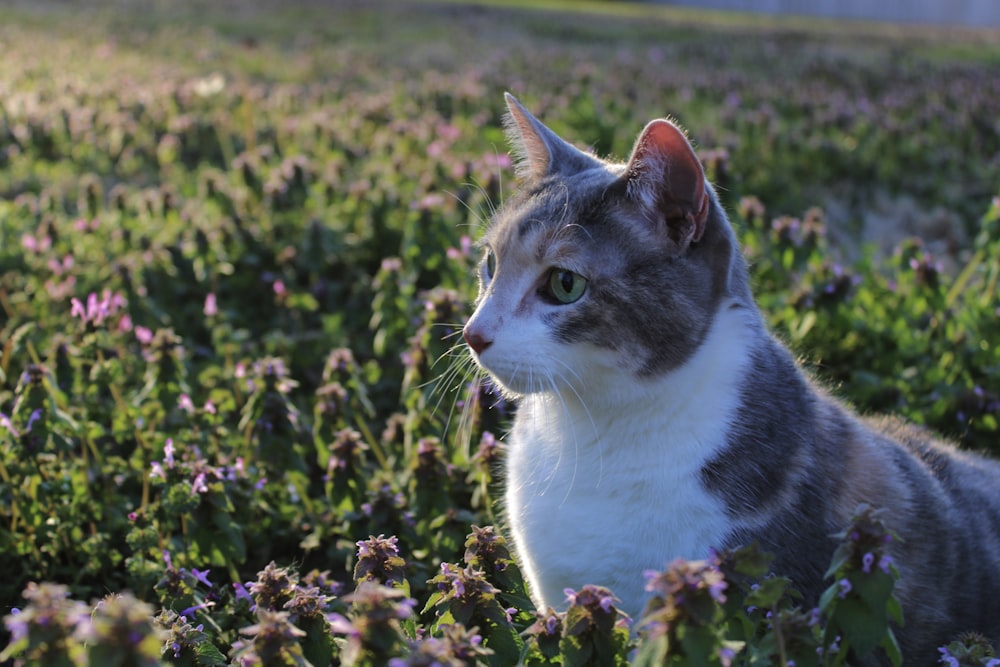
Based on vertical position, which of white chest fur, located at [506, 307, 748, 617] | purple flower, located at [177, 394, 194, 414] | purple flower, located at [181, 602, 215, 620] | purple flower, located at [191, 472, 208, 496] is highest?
white chest fur, located at [506, 307, 748, 617]

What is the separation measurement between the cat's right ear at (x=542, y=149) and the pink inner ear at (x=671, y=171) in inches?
22.0

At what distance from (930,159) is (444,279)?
5.37 metres

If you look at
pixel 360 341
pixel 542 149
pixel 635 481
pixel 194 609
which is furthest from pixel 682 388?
pixel 360 341

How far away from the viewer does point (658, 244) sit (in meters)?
2.69

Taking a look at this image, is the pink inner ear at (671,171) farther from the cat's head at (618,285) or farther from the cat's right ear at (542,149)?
the cat's right ear at (542,149)

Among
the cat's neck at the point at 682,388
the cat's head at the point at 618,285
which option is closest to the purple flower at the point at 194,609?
the cat's head at the point at 618,285

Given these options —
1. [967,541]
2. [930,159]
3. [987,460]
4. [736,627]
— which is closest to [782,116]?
[930,159]

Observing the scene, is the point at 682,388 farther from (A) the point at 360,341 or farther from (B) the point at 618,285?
(A) the point at 360,341

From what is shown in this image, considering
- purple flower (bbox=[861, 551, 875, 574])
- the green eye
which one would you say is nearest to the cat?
the green eye

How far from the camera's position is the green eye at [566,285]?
271 cm

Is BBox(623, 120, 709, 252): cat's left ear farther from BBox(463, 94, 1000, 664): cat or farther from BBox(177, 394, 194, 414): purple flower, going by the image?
BBox(177, 394, 194, 414): purple flower

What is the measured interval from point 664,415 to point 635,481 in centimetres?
20

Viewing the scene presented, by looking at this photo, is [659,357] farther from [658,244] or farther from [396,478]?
[396,478]

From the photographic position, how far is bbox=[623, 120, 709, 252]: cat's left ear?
2.54 meters
